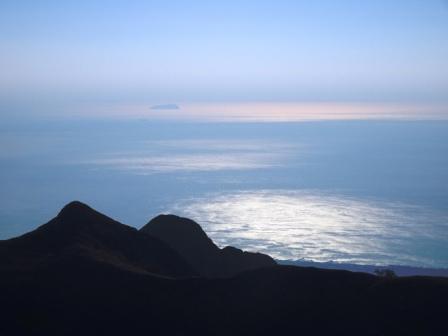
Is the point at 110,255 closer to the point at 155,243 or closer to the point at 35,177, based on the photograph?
the point at 155,243

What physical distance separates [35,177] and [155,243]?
242 feet

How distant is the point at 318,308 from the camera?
43.8 ft

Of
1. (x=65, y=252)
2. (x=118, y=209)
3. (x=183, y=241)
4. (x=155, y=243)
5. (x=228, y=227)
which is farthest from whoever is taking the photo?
(x=118, y=209)

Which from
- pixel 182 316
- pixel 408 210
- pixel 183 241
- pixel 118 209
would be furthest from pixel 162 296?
pixel 408 210

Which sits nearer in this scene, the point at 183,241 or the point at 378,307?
the point at 378,307

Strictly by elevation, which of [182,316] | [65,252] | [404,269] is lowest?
[404,269]

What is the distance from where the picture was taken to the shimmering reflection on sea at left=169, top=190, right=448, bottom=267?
49191 mm

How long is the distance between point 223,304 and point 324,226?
4690cm

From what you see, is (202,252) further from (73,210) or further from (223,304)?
(223,304)

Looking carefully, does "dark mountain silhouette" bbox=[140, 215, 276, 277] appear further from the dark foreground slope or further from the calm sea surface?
the calm sea surface

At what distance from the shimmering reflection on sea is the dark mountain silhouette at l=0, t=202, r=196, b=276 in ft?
87.5

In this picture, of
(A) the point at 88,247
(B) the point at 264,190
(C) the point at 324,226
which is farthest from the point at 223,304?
(B) the point at 264,190

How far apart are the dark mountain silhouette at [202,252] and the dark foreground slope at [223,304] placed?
8.52 metres

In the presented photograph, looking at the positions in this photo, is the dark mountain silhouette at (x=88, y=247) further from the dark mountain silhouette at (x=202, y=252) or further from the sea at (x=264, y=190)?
the sea at (x=264, y=190)
